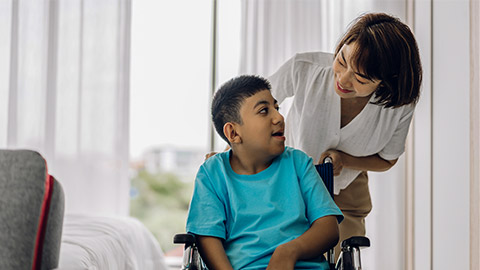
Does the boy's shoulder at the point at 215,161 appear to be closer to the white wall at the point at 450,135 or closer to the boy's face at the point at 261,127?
A: the boy's face at the point at 261,127

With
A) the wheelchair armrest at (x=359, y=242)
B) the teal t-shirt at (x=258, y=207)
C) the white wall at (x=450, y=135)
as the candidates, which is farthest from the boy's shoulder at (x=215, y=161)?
the white wall at (x=450, y=135)

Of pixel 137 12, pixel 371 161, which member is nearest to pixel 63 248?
pixel 371 161

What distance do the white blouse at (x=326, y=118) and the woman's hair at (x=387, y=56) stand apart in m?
0.14

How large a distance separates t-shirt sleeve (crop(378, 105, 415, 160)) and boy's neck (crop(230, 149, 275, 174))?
1.68ft

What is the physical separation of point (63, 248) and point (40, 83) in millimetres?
1626

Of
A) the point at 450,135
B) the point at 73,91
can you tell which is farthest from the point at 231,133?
the point at 73,91

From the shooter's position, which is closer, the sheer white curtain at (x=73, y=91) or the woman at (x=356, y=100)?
the woman at (x=356, y=100)

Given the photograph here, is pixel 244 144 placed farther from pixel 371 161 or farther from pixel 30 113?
pixel 30 113

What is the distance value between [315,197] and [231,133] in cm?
29

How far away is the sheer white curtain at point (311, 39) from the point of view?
9.40 feet

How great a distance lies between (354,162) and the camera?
171 cm

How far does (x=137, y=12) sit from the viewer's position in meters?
3.83

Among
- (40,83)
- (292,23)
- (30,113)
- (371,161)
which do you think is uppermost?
Result: (292,23)

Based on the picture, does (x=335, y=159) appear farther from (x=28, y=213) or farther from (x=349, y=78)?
(x=28, y=213)
